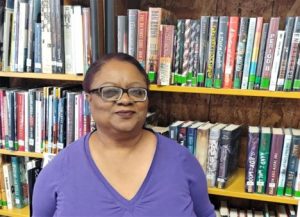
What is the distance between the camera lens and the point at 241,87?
3.92ft

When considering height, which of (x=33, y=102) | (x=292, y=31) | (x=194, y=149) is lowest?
(x=194, y=149)

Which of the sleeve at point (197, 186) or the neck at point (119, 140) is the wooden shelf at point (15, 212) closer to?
the neck at point (119, 140)

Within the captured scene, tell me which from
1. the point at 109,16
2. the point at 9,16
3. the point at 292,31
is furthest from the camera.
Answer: the point at 9,16

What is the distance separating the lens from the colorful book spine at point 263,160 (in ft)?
3.95

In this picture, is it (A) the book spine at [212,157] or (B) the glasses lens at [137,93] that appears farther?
(A) the book spine at [212,157]

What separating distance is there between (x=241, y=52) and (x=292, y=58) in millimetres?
170

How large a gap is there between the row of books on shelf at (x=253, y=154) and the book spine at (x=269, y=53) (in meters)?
0.19

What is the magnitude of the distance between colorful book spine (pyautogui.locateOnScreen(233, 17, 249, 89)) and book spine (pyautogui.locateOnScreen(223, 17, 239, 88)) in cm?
1

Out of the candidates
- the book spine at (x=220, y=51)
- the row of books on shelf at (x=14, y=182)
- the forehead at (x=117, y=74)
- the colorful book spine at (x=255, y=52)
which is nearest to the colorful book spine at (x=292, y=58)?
the colorful book spine at (x=255, y=52)

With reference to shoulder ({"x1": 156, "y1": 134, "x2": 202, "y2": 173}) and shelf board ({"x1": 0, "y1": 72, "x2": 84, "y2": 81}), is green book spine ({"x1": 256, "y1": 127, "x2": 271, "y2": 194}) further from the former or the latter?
shelf board ({"x1": 0, "y1": 72, "x2": 84, "y2": 81})

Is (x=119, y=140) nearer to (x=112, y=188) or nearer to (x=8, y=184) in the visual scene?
(x=112, y=188)

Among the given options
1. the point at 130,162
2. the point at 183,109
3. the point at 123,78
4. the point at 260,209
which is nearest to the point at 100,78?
the point at 123,78

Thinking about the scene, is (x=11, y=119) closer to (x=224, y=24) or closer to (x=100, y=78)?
(x=100, y=78)

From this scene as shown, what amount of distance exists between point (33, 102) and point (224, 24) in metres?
0.87
